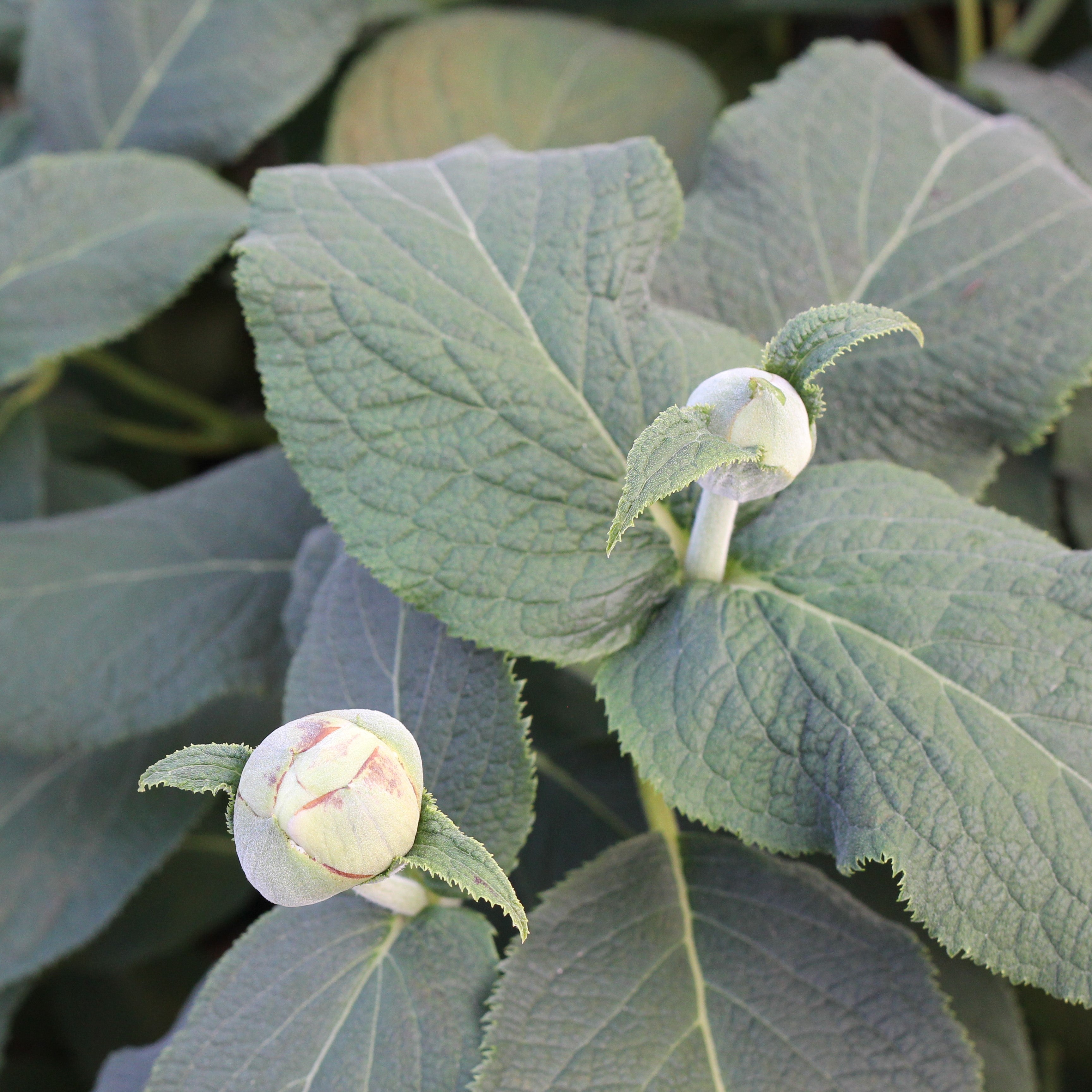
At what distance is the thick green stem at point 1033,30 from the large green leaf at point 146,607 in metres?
0.92

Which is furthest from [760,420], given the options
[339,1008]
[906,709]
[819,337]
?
[339,1008]

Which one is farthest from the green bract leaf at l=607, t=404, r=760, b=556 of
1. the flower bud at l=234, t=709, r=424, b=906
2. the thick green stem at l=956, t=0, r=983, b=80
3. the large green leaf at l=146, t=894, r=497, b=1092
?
the thick green stem at l=956, t=0, r=983, b=80

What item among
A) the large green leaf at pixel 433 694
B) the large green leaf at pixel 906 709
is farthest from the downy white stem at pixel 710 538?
the large green leaf at pixel 433 694

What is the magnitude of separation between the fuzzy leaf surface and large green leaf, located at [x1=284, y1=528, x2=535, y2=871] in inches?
6.0

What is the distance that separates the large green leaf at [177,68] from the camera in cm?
101

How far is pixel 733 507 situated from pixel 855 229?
1.02ft

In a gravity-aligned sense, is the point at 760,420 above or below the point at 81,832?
above

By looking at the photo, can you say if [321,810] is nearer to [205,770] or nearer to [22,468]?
[205,770]

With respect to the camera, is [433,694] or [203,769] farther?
[433,694]

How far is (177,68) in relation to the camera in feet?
3.42

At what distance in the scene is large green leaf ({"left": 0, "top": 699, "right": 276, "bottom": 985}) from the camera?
834 mm

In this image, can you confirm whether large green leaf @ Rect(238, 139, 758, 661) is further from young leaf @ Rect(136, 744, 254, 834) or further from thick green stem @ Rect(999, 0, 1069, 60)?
thick green stem @ Rect(999, 0, 1069, 60)

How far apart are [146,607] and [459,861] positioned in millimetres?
476

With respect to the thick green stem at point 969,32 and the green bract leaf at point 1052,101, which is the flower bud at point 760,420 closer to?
the green bract leaf at point 1052,101
